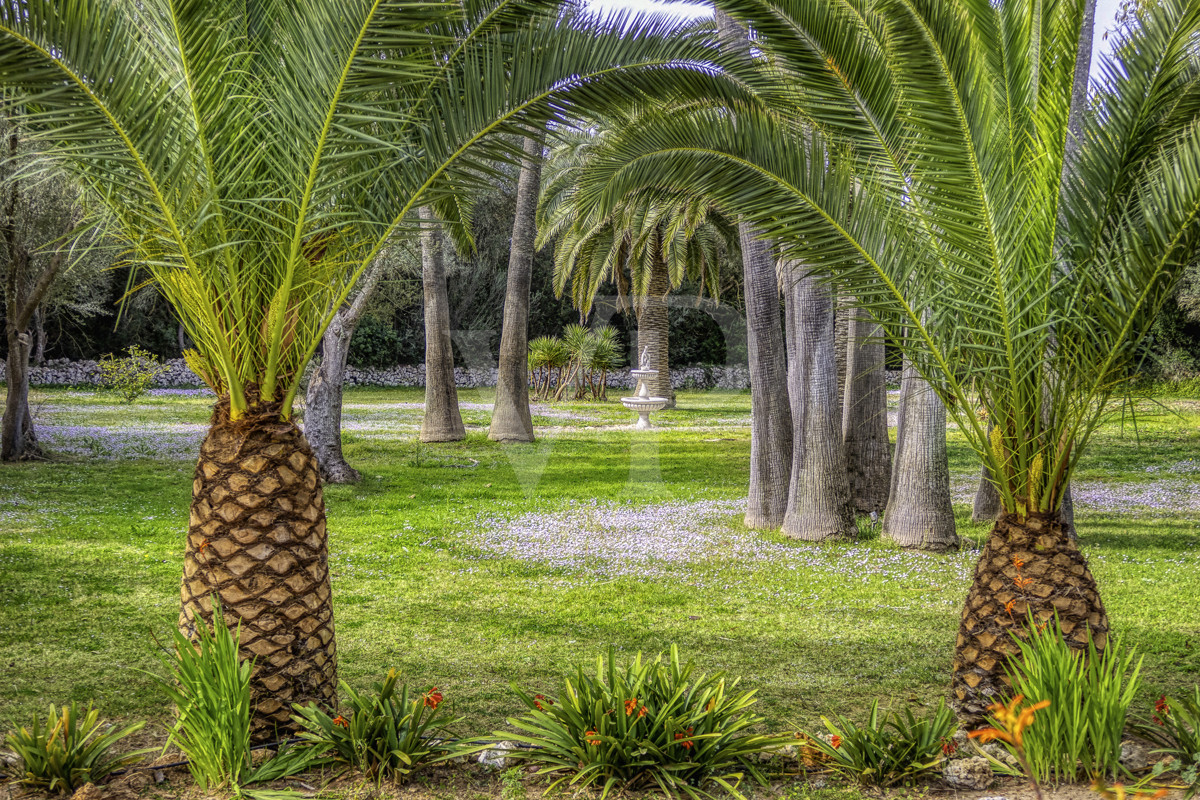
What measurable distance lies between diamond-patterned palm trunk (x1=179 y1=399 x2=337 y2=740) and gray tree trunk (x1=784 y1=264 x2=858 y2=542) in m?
5.50

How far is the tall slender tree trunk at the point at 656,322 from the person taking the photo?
21453mm

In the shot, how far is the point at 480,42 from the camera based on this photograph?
4.08 metres

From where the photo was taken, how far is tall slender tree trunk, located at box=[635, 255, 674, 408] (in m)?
21.5

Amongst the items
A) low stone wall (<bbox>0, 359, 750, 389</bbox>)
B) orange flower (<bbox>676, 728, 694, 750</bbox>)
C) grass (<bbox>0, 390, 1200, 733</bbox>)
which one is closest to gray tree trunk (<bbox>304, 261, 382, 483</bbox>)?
grass (<bbox>0, 390, 1200, 733</bbox>)

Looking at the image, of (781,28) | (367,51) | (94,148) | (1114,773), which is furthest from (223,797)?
(781,28)

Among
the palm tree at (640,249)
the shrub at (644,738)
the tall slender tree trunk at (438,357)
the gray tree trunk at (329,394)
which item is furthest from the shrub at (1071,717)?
the tall slender tree trunk at (438,357)

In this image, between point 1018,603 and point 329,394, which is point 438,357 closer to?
point 329,394

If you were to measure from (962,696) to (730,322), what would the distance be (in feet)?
92.7

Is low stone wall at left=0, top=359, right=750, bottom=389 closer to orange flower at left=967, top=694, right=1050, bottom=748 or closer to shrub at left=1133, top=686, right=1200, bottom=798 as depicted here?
shrub at left=1133, top=686, right=1200, bottom=798

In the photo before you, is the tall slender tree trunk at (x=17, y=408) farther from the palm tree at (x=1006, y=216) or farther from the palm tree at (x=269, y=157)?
the palm tree at (x=1006, y=216)

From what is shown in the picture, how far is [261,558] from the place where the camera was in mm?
3607

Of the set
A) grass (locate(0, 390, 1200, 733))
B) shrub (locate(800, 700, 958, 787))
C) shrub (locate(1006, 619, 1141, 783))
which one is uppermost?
shrub (locate(1006, 619, 1141, 783))

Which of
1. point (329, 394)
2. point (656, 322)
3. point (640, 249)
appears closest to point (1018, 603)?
point (329, 394)

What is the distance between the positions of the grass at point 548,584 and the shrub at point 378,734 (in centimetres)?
66
